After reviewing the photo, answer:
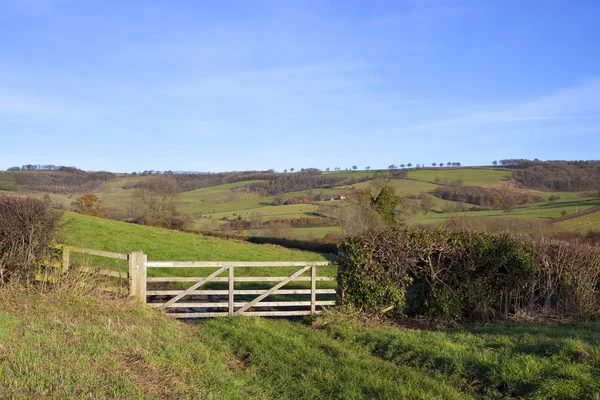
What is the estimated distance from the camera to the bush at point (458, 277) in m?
11.7

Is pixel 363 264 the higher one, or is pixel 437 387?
pixel 363 264

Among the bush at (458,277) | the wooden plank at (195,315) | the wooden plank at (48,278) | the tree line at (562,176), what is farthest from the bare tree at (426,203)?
the wooden plank at (48,278)

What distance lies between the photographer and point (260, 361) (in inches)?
292

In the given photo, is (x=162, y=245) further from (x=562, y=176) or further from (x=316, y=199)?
(x=562, y=176)

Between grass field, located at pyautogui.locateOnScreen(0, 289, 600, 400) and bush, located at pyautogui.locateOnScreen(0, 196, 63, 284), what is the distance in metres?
1.02

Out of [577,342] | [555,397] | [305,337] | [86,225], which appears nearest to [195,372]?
[305,337]

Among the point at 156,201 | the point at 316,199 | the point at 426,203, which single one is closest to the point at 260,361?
the point at 156,201

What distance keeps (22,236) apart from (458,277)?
10.5 metres

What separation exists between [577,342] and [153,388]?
641cm

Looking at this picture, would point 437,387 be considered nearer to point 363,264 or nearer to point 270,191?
point 363,264

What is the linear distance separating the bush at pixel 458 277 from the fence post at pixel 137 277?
480 centimetres

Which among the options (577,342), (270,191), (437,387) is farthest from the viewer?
(270,191)

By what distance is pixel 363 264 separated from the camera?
11742 millimetres

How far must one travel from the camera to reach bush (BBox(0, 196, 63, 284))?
34.2 feet
